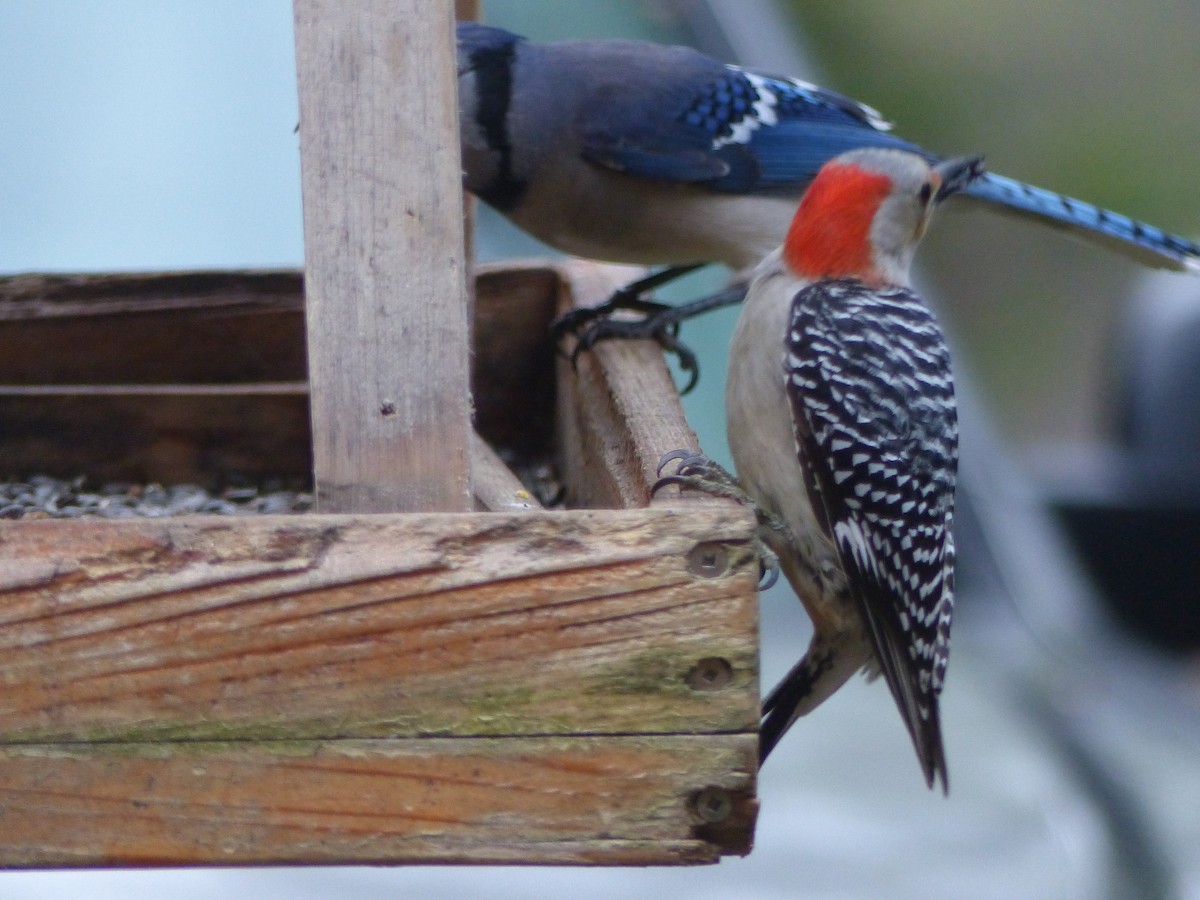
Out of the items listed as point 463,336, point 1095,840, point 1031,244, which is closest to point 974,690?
point 1095,840

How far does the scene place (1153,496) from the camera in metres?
5.25

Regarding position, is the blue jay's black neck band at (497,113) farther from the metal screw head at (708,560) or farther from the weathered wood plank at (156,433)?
the metal screw head at (708,560)

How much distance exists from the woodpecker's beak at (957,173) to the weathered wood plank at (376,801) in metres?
1.73

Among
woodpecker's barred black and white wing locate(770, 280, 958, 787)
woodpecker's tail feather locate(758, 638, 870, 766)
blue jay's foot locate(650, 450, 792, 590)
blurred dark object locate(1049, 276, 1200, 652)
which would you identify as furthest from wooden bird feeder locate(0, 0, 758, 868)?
blurred dark object locate(1049, 276, 1200, 652)

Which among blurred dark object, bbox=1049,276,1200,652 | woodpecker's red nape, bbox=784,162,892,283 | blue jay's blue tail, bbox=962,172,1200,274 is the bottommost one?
blurred dark object, bbox=1049,276,1200,652

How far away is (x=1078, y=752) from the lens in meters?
3.76

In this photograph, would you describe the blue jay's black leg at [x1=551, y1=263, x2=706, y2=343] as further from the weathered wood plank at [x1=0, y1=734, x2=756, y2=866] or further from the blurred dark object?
the blurred dark object

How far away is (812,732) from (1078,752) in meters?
0.68

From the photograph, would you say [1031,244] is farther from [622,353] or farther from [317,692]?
[317,692]

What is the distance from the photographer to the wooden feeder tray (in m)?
1.53

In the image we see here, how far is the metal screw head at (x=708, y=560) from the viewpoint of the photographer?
1.56 meters

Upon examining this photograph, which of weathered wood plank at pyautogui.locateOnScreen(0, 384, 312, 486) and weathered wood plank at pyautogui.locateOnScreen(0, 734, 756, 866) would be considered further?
weathered wood plank at pyautogui.locateOnScreen(0, 384, 312, 486)

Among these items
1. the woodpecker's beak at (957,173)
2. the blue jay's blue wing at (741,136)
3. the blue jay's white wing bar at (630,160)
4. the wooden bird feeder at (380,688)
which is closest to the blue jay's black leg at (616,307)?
the blue jay's white wing bar at (630,160)

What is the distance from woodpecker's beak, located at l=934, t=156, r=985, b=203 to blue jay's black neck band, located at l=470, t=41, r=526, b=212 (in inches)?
48.3
